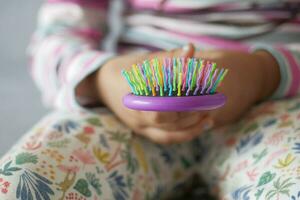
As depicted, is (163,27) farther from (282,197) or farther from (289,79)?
(282,197)

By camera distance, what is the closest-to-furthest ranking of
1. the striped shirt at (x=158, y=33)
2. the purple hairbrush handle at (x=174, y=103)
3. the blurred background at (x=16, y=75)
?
the purple hairbrush handle at (x=174, y=103)
the striped shirt at (x=158, y=33)
the blurred background at (x=16, y=75)

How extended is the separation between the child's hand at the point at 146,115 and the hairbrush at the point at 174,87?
6 cm

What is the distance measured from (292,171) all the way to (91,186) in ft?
0.67

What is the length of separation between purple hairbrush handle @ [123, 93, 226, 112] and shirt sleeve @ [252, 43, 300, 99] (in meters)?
0.20

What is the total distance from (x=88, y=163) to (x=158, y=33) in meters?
0.26

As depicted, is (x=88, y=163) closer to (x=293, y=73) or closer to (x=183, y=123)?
(x=183, y=123)

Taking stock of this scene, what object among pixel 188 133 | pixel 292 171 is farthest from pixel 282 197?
pixel 188 133

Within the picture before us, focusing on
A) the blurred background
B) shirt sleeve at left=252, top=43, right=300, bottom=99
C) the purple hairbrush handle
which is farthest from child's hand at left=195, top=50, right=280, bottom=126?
the blurred background

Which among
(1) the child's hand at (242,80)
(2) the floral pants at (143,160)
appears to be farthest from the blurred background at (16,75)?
Result: (1) the child's hand at (242,80)

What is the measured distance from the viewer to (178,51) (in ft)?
2.05

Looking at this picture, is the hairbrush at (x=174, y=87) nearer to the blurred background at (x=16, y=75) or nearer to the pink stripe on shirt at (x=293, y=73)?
the pink stripe on shirt at (x=293, y=73)

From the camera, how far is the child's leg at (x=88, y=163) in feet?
1.66

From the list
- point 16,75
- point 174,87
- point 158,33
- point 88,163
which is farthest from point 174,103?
point 16,75

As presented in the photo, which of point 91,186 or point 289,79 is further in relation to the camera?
point 289,79
